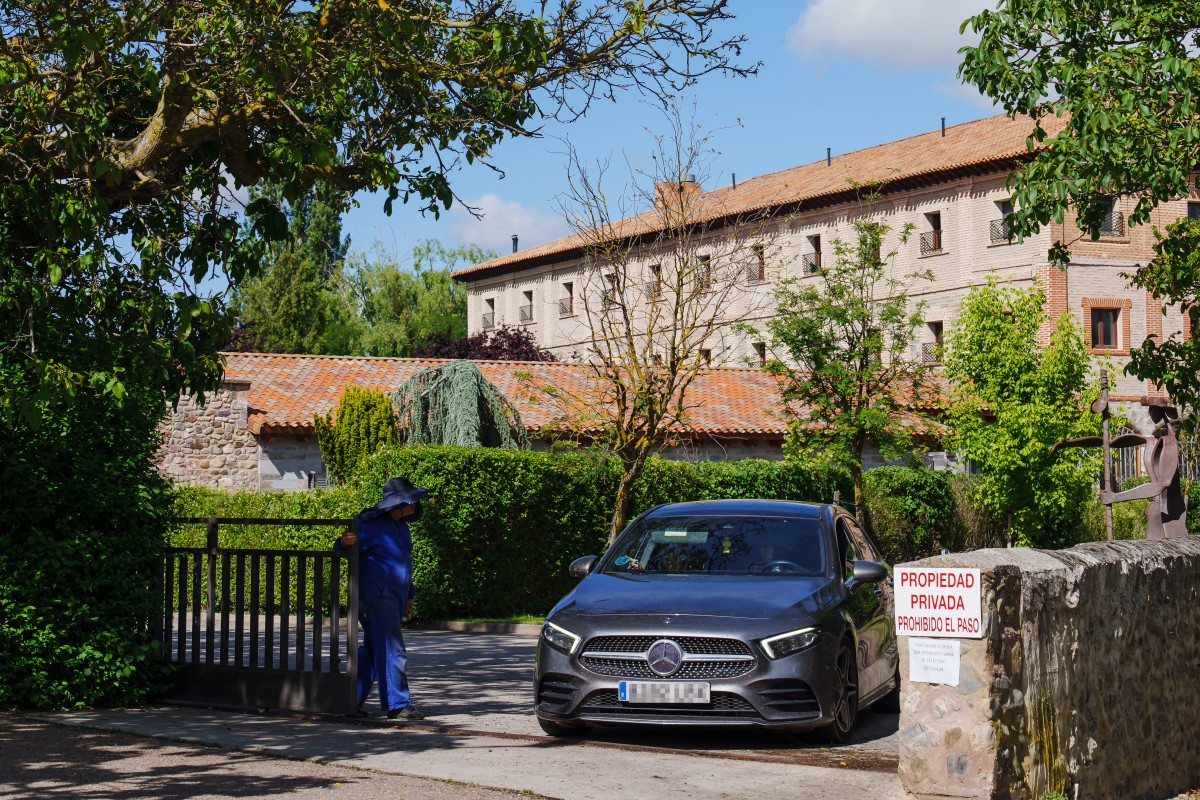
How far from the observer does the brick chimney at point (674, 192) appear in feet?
74.9

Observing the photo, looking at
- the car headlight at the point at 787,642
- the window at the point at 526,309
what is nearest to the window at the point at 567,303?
the window at the point at 526,309

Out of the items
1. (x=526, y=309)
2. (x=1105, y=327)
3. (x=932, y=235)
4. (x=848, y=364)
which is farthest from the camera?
(x=526, y=309)

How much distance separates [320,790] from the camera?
Answer: 7.49 m

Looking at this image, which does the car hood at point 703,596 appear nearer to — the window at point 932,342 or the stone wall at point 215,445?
the stone wall at point 215,445

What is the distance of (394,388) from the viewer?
33.9m

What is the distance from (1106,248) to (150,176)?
140 feet

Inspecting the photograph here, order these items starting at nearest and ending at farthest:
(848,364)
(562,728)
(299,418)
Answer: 1. (562,728)
2. (848,364)
3. (299,418)

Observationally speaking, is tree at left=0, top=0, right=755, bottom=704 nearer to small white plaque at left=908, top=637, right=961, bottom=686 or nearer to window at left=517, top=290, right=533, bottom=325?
small white plaque at left=908, top=637, right=961, bottom=686

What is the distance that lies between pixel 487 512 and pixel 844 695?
12.2 meters

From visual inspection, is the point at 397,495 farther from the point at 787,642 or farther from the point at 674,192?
the point at 674,192

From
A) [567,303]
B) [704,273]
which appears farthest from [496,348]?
[704,273]

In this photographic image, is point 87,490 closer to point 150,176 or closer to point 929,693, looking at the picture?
point 150,176

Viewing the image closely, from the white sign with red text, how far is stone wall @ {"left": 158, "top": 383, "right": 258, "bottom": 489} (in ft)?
84.4

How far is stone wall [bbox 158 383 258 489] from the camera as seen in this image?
3097 cm
